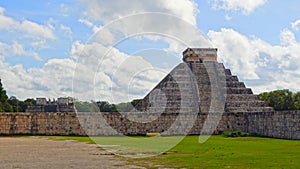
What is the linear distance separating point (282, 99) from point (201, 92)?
24.9 metres

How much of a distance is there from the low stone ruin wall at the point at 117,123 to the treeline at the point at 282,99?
35695 mm

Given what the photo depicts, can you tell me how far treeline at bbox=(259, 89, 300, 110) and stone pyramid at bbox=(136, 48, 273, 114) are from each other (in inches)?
719

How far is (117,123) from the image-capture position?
4234cm

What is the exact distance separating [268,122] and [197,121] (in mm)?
8374

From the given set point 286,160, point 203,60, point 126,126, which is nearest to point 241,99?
point 203,60

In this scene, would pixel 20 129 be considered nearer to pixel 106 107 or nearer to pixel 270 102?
pixel 106 107

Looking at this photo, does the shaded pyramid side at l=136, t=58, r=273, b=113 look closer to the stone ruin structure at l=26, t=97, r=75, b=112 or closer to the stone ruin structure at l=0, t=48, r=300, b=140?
the stone ruin structure at l=0, t=48, r=300, b=140

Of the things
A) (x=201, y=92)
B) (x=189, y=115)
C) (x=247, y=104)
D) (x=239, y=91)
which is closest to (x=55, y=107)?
(x=201, y=92)

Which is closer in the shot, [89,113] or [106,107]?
[89,113]

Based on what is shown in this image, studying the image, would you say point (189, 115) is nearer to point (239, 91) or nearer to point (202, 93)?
point (239, 91)

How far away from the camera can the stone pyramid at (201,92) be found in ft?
174

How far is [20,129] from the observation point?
4122 centimetres

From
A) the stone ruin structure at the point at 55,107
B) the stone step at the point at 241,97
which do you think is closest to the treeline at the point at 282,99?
the stone step at the point at 241,97

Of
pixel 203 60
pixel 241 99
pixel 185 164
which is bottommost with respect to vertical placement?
pixel 185 164
